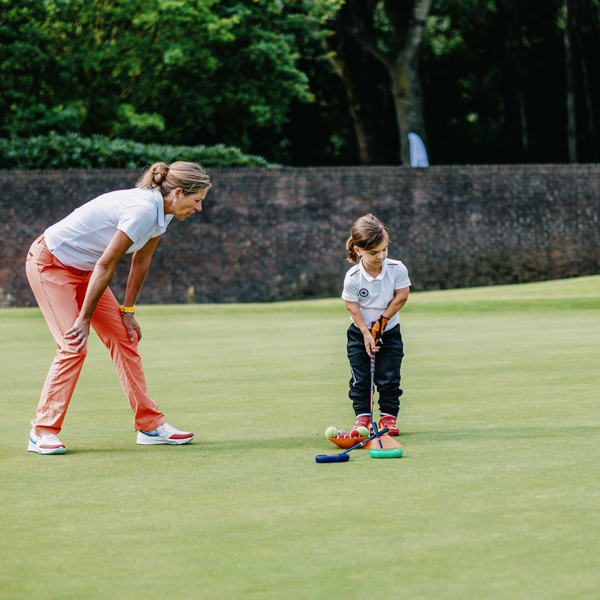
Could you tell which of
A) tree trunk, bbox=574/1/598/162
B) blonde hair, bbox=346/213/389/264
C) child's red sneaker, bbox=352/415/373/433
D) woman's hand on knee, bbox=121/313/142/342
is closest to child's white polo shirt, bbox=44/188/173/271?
woman's hand on knee, bbox=121/313/142/342

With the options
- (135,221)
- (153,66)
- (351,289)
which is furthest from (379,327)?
(153,66)

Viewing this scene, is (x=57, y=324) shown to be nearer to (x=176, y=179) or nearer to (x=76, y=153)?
(x=176, y=179)

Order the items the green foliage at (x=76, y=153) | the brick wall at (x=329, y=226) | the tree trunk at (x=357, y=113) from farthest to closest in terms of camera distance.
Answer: the tree trunk at (x=357, y=113) < the green foliage at (x=76, y=153) < the brick wall at (x=329, y=226)

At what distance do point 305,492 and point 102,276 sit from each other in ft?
6.15

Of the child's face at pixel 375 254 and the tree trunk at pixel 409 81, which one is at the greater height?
the tree trunk at pixel 409 81

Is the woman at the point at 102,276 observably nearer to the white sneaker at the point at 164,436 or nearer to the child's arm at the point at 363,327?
the white sneaker at the point at 164,436

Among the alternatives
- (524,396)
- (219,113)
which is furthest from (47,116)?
(524,396)

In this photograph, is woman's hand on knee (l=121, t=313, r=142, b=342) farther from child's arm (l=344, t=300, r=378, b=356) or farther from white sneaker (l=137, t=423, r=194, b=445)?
child's arm (l=344, t=300, r=378, b=356)

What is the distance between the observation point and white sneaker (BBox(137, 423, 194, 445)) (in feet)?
19.4

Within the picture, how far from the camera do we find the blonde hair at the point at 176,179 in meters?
5.62

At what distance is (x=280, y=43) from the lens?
2662 cm

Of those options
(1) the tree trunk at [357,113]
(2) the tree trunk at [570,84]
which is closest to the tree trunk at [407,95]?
(1) the tree trunk at [357,113]

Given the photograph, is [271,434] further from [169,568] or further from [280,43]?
[280,43]

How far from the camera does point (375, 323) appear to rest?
19.9 feet
